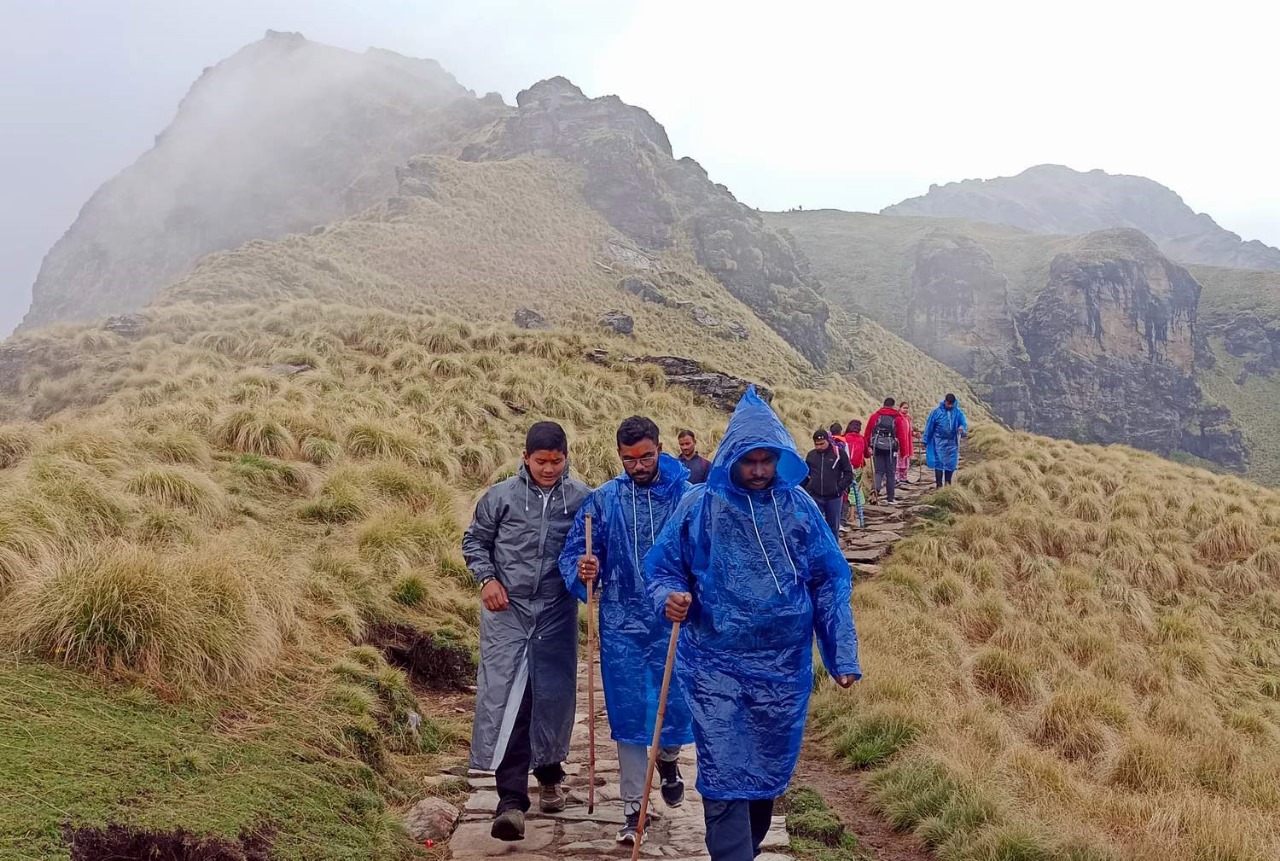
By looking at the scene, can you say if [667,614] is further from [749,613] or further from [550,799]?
[550,799]

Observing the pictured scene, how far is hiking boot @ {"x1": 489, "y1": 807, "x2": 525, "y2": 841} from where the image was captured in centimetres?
387

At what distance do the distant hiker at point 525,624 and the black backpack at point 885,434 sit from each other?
34.1 feet

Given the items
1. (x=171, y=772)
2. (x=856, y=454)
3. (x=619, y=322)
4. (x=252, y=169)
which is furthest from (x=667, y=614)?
(x=252, y=169)

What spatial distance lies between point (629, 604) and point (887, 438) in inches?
415

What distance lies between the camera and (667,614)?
3.08 m

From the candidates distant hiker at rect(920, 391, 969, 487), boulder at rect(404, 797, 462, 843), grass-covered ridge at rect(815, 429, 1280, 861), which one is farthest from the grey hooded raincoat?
distant hiker at rect(920, 391, 969, 487)

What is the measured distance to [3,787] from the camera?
2633 millimetres

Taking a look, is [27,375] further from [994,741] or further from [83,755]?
[994,741]

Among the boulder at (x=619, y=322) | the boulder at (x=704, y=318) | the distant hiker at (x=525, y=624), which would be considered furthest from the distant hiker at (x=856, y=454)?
the boulder at (x=704, y=318)

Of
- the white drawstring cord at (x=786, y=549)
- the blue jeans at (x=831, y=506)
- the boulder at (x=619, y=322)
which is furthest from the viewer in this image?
the boulder at (x=619, y=322)

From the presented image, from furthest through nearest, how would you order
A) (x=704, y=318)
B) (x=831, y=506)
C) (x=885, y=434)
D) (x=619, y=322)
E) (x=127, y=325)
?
(x=704, y=318)
(x=619, y=322)
(x=127, y=325)
(x=885, y=434)
(x=831, y=506)

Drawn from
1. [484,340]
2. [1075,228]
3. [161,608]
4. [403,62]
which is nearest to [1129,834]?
[161,608]

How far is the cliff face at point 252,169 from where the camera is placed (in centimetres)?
7138

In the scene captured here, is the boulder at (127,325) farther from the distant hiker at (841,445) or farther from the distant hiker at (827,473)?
the distant hiker at (827,473)
